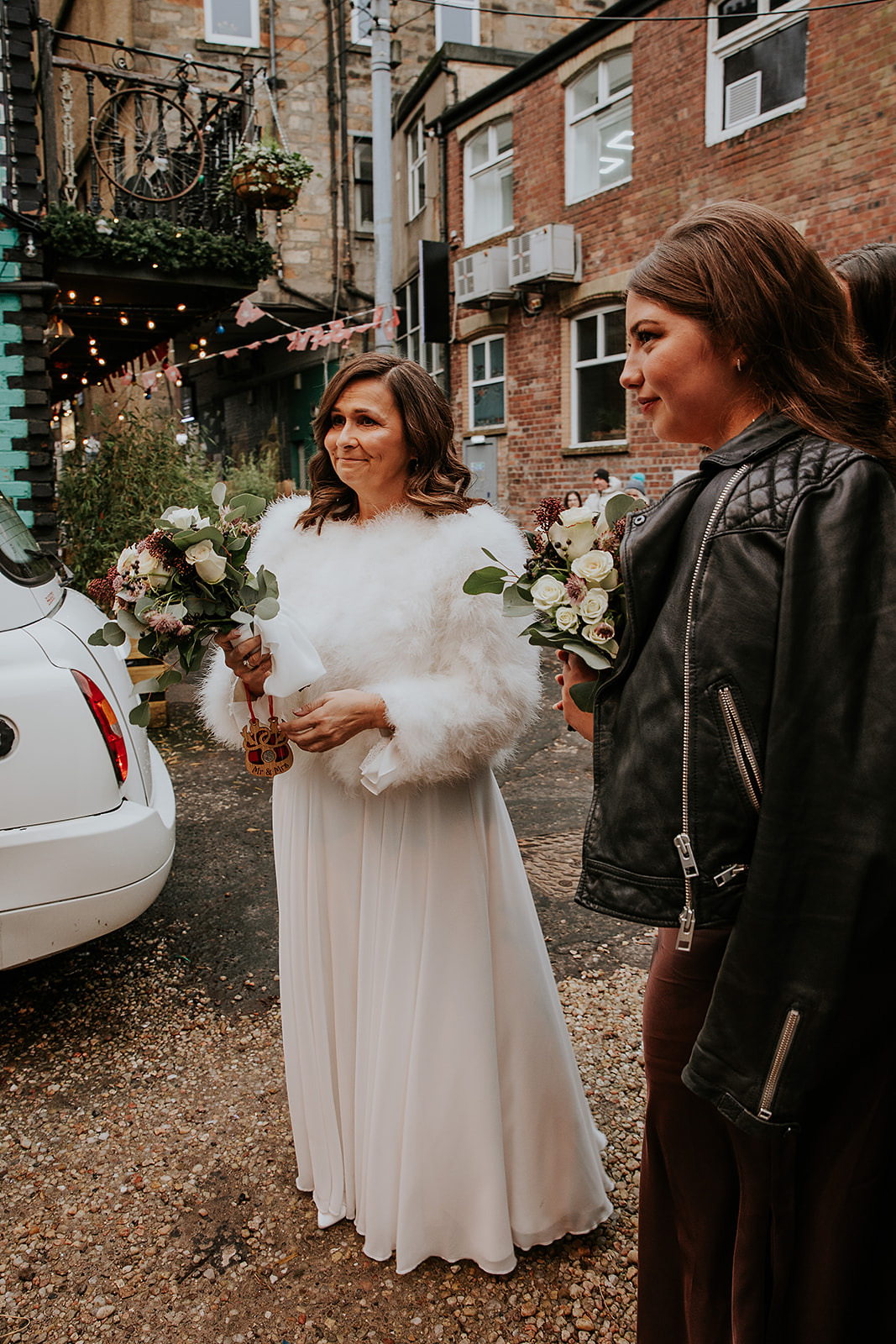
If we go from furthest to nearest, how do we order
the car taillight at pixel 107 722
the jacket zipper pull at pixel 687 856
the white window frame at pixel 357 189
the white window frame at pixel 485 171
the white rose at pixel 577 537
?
the white window frame at pixel 357 189 → the white window frame at pixel 485 171 → the car taillight at pixel 107 722 → the white rose at pixel 577 537 → the jacket zipper pull at pixel 687 856

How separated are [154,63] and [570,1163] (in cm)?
2041

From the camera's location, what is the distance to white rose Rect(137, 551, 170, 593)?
1.99 m

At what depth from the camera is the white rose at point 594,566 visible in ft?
5.10

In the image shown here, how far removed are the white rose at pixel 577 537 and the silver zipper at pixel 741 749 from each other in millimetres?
516

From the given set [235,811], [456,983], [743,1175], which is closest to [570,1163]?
[456,983]

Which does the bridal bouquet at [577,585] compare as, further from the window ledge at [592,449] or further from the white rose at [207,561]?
the window ledge at [592,449]

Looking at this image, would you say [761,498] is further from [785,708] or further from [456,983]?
[456,983]

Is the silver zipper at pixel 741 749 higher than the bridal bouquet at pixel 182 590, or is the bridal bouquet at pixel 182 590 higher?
the bridal bouquet at pixel 182 590

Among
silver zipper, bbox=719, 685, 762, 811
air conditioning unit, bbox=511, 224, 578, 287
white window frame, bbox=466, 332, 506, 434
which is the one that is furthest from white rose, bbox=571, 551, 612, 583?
white window frame, bbox=466, 332, 506, 434

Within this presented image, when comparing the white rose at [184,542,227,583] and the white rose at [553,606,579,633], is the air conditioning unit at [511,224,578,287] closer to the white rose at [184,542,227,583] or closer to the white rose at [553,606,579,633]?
the white rose at [184,542,227,583]

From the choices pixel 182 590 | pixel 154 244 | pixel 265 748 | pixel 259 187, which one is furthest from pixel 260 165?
pixel 265 748

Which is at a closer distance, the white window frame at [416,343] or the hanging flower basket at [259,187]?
the hanging flower basket at [259,187]

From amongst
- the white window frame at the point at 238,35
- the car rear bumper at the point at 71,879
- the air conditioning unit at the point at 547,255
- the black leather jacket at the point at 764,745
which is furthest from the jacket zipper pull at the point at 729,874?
the white window frame at the point at 238,35

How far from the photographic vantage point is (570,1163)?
2.21m
